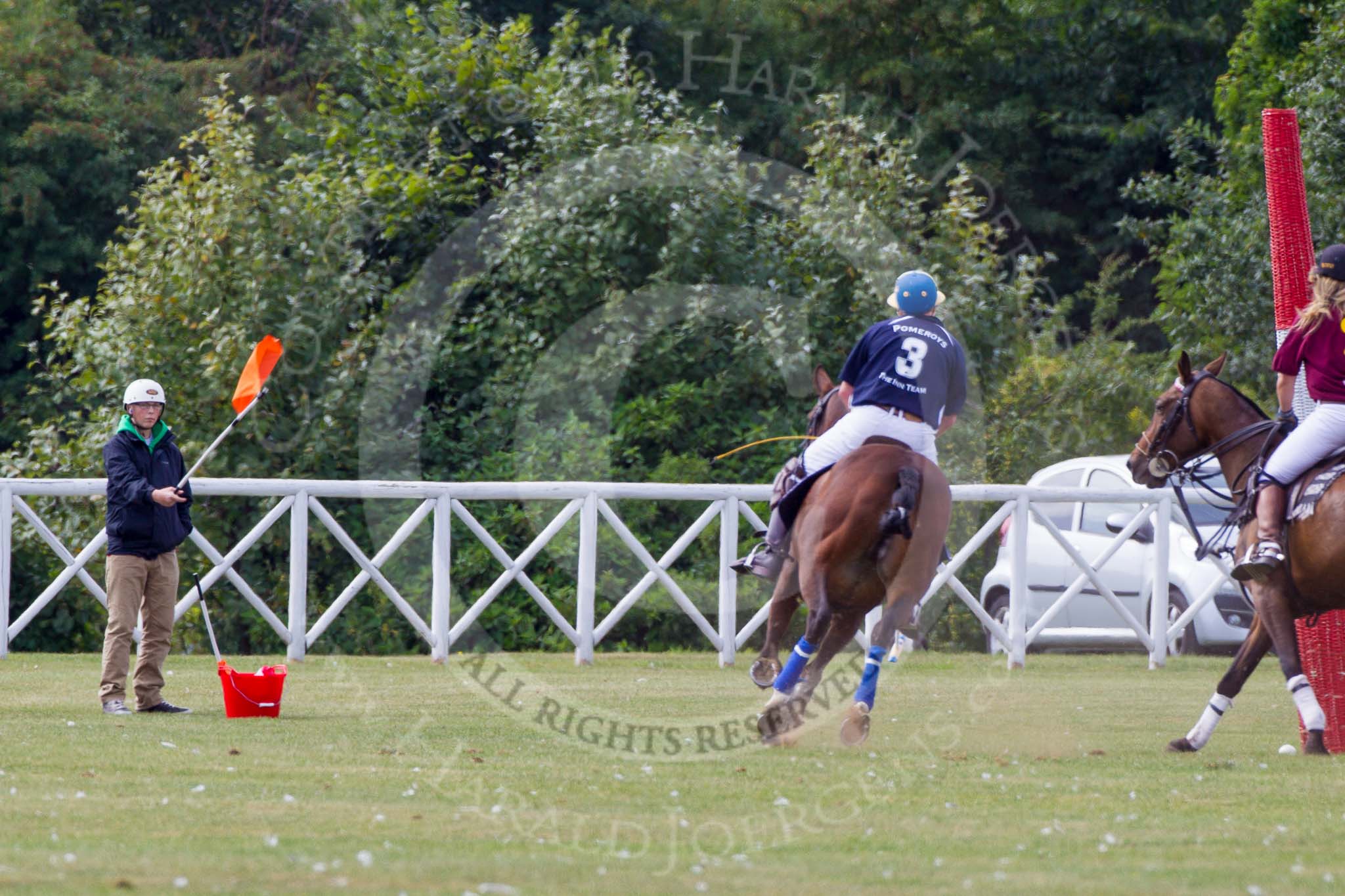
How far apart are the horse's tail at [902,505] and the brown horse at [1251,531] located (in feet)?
5.45

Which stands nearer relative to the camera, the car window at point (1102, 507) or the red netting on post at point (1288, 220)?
the red netting on post at point (1288, 220)

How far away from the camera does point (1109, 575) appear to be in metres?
14.8

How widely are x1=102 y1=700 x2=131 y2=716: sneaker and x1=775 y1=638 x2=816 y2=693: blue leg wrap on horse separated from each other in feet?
12.3

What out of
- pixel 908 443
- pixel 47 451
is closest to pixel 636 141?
pixel 47 451

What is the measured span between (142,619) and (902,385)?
181 inches

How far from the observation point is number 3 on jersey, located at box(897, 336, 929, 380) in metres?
8.37

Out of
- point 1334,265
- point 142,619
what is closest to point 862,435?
point 1334,265

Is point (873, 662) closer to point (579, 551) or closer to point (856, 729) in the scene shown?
point (856, 729)

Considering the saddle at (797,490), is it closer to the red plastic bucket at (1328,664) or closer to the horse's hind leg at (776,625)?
the horse's hind leg at (776,625)

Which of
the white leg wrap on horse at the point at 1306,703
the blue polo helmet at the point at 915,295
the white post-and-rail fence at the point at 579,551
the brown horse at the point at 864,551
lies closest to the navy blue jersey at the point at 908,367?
the blue polo helmet at the point at 915,295

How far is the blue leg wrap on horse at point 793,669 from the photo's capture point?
8.27m

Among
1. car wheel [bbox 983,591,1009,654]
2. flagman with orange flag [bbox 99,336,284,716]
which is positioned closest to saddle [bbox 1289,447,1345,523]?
flagman with orange flag [bbox 99,336,284,716]

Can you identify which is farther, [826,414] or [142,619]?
[142,619]

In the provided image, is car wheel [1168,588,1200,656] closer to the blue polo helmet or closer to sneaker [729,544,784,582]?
→ sneaker [729,544,784,582]
